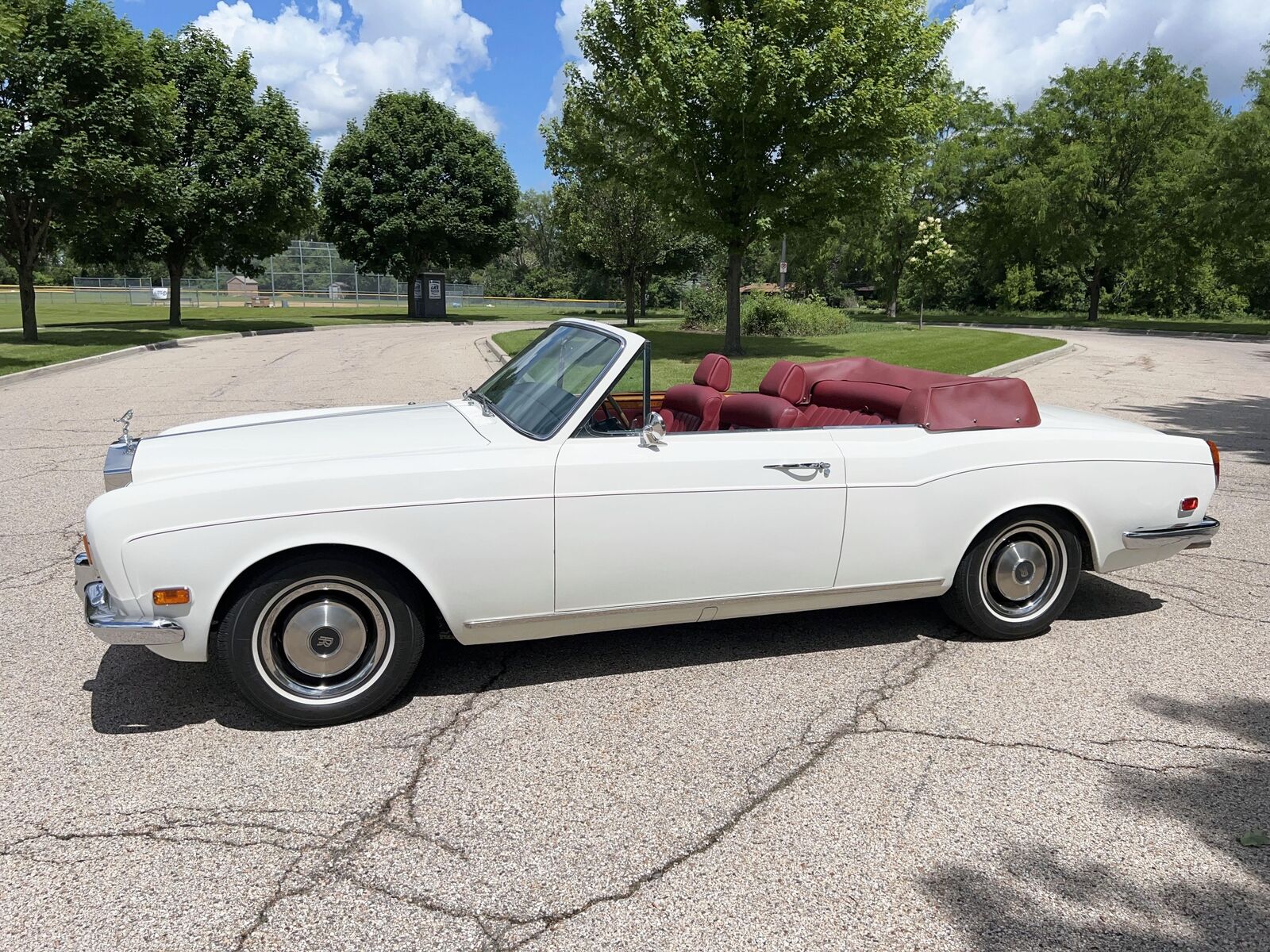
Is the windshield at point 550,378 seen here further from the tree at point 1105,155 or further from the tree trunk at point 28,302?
the tree at point 1105,155

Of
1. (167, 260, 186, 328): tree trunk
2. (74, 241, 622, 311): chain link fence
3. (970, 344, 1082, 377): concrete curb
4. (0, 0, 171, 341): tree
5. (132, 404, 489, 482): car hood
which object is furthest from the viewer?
(74, 241, 622, 311): chain link fence

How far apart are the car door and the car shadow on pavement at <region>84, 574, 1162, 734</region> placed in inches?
21.4

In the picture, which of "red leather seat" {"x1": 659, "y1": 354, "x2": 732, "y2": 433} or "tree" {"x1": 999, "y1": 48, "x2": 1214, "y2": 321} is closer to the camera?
"red leather seat" {"x1": 659, "y1": 354, "x2": 732, "y2": 433}

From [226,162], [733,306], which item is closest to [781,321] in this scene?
[733,306]

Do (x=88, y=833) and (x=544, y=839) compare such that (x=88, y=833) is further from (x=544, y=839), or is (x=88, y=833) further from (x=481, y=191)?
(x=481, y=191)

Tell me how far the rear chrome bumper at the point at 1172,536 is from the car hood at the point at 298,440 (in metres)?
3.12

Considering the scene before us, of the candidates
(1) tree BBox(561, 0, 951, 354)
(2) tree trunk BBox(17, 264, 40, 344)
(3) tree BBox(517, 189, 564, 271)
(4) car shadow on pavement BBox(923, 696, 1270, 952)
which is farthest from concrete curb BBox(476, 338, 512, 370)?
(3) tree BBox(517, 189, 564, 271)

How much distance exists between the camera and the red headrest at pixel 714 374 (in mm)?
4348

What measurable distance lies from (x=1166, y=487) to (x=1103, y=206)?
40.9 meters

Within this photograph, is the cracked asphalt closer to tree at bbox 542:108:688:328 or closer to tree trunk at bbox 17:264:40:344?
tree trunk at bbox 17:264:40:344

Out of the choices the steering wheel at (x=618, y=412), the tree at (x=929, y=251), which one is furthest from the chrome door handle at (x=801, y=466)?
the tree at (x=929, y=251)

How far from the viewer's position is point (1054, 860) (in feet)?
8.88

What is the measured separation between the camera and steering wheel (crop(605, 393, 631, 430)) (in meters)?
3.74

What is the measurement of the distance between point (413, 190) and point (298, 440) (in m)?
39.5
